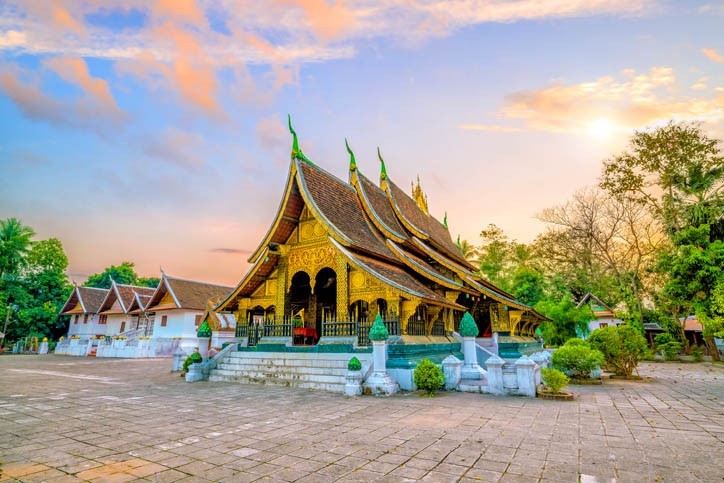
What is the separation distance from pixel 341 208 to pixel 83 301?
103 ft

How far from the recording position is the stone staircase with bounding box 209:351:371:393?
879cm

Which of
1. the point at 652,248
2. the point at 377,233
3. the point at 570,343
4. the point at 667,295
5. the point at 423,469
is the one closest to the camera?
the point at 423,469

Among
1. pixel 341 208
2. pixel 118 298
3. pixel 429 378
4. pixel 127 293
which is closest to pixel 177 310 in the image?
pixel 118 298

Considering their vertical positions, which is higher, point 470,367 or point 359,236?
point 359,236

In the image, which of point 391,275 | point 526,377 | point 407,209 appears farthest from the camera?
point 407,209

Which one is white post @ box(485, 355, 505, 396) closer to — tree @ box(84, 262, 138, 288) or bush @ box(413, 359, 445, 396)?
bush @ box(413, 359, 445, 396)

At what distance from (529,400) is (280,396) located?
16.0 ft

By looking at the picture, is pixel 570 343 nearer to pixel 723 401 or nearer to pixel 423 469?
pixel 723 401

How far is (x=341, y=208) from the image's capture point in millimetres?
12484

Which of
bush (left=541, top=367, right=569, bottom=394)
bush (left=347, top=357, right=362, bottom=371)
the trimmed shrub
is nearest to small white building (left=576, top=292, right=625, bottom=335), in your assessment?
the trimmed shrub

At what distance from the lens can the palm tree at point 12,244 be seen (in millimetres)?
31578

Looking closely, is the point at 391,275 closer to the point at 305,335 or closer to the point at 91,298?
the point at 305,335

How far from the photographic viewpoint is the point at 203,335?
37.4 feet

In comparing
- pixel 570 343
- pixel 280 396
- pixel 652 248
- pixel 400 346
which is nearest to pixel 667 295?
pixel 652 248
